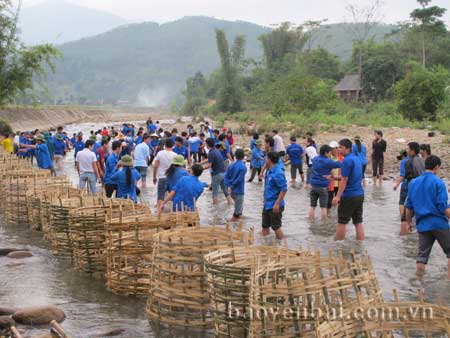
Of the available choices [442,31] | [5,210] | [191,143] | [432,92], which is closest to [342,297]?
[5,210]

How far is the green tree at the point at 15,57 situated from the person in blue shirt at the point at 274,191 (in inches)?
600

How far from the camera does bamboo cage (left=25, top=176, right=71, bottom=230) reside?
36.4ft

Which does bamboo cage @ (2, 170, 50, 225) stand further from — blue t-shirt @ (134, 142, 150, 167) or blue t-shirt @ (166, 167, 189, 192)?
blue t-shirt @ (134, 142, 150, 167)

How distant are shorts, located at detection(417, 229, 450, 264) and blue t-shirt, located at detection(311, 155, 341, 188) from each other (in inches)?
147

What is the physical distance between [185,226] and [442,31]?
54.8 m

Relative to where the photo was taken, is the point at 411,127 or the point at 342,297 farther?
the point at 411,127

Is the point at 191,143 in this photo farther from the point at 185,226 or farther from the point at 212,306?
the point at 212,306

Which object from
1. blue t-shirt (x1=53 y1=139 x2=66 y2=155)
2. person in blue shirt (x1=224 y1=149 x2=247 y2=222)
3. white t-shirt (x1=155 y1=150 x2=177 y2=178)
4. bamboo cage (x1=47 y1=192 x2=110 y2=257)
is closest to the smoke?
blue t-shirt (x1=53 y1=139 x2=66 y2=155)

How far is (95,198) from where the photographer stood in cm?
926

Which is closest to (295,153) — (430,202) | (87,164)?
(87,164)

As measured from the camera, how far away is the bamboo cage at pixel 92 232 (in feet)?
26.0

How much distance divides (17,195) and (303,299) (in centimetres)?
907

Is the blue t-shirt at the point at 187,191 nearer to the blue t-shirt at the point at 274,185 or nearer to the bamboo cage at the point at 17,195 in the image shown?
the blue t-shirt at the point at 274,185

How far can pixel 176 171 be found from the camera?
34.8 ft
